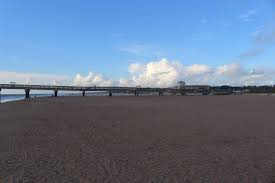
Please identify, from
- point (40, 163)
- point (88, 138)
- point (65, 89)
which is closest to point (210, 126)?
point (88, 138)

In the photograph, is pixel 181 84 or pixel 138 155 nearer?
pixel 138 155

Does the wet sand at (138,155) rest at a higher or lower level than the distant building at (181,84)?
lower

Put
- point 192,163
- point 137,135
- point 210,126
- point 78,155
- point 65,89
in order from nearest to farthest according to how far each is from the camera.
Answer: point 192,163 < point 78,155 < point 137,135 < point 210,126 < point 65,89

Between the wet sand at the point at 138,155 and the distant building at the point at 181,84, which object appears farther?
the distant building at the point at 181,84

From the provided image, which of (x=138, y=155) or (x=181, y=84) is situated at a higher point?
(x=181, y=84)

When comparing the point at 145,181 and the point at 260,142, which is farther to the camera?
the point at 260,142

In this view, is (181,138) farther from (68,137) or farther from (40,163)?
(40,163)

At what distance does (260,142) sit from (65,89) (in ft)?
350

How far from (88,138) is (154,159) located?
16.1 ft

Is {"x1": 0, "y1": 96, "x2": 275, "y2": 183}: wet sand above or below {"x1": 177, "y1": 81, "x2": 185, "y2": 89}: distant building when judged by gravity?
below

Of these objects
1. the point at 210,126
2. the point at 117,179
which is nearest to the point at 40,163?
the point at 117,179

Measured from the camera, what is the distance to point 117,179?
8180 mm

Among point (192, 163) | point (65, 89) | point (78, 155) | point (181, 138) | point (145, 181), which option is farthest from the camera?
point (65, 89)

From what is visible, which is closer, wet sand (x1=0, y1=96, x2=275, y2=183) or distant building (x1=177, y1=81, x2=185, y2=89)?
wet sand (x1=0, y1=96, x2=275, y2=183)
